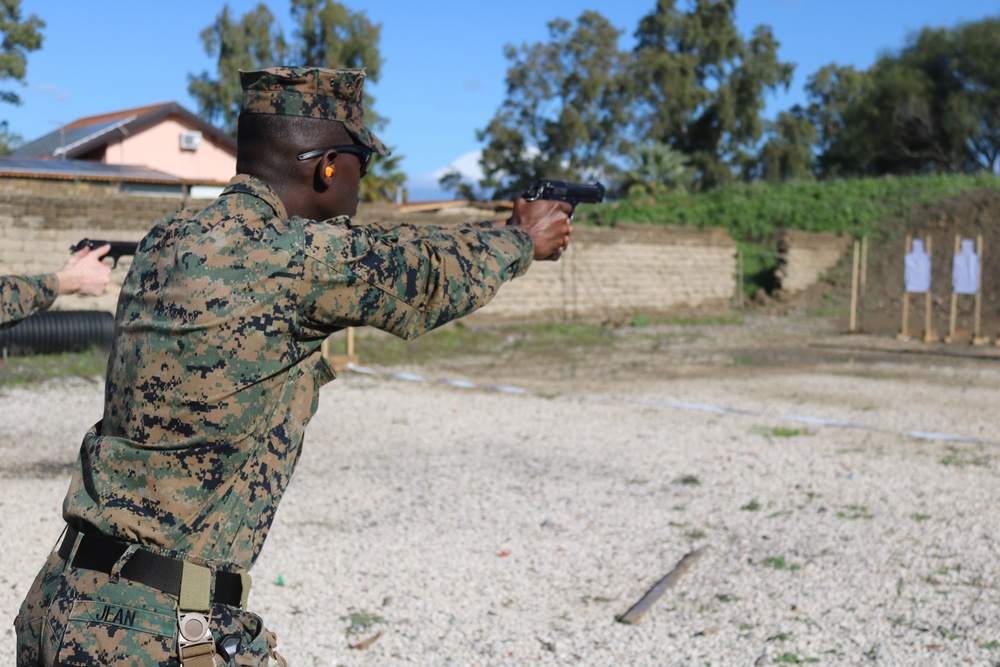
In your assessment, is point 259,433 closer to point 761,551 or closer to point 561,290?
point 761,551

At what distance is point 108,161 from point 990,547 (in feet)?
111

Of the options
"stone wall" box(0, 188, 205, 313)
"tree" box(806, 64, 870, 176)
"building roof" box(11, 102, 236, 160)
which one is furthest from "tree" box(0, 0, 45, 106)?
"tree" box(806, 64, 870, 176)

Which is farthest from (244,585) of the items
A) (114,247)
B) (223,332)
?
(114,247)

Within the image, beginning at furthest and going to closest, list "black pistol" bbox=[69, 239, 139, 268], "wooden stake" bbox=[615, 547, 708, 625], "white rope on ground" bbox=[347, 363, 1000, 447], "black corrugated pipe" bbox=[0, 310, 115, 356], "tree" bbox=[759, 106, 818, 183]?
"tree" bbox=[759, 106, 818, 183] → "black corrugated pipe" bbox=[0, 310, 115, 356] → "white rope on ground" bbox=[347, 363, 1000, 447] → "wooden stake" bbox=[615, 547, 708, 625] → "black pistol" bbox=[69, 239, 139, 268]

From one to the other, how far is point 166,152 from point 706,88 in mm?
27295

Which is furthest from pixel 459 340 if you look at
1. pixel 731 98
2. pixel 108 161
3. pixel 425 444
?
pixel 731 98

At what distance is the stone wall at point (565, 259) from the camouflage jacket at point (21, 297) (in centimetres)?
1086

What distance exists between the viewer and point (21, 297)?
3.31m

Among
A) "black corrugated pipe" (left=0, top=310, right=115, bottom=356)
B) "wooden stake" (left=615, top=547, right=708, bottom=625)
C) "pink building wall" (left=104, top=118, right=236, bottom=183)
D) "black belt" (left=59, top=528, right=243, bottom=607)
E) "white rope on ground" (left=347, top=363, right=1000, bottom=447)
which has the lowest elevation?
"white rope on ground" (left=347, top=363, right=1000, bottom=447)

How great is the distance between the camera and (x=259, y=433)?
1.93m

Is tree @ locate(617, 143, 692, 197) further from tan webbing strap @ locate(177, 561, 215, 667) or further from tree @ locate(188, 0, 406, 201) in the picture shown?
tan webbing strap @ locate(177, 561, 215, 667)

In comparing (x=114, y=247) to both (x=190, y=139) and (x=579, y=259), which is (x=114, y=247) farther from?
(x=190, y=139)

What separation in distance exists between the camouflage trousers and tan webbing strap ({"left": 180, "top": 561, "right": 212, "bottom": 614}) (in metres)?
0.03

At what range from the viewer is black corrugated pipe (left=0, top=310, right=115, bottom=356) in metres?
11.9
